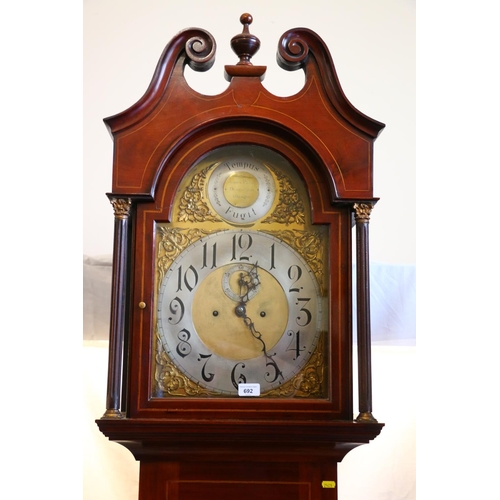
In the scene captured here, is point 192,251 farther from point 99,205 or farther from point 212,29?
point 212,29

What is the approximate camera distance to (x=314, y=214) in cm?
131

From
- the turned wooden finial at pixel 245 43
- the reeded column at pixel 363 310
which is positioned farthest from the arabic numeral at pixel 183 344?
the turned wooden finial at pixel 245 43

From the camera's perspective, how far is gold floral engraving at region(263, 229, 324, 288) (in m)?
1.32

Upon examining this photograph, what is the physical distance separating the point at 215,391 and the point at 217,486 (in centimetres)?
18

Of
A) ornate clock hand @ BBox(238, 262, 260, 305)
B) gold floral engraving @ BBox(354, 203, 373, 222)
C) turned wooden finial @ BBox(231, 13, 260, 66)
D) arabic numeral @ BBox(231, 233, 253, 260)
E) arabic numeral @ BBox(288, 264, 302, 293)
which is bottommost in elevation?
ornate clock hand @ BBox(238, 262, 260, 305)

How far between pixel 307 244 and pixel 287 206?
83 mm

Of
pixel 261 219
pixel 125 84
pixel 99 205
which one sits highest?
pixel 125 84

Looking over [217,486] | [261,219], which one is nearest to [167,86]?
[261,219]

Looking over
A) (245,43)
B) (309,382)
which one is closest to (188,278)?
(309,382)

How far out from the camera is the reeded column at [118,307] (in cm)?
123

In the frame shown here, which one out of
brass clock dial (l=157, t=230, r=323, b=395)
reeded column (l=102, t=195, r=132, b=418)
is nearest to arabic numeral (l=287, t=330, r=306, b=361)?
brass clock dial (l=157, t=230, r=323, b=395)

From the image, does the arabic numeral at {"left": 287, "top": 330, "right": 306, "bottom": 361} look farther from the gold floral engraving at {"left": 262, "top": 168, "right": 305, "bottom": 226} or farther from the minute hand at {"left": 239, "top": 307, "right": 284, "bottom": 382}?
the gold floral engraving at {"left": 262, "top": 168, "right": 305, "bottom": 226}

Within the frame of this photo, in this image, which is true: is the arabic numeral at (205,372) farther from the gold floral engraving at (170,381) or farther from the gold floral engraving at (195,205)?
the gold floral engraving at (195,205)

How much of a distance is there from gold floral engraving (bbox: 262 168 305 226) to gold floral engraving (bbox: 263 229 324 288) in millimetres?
22
